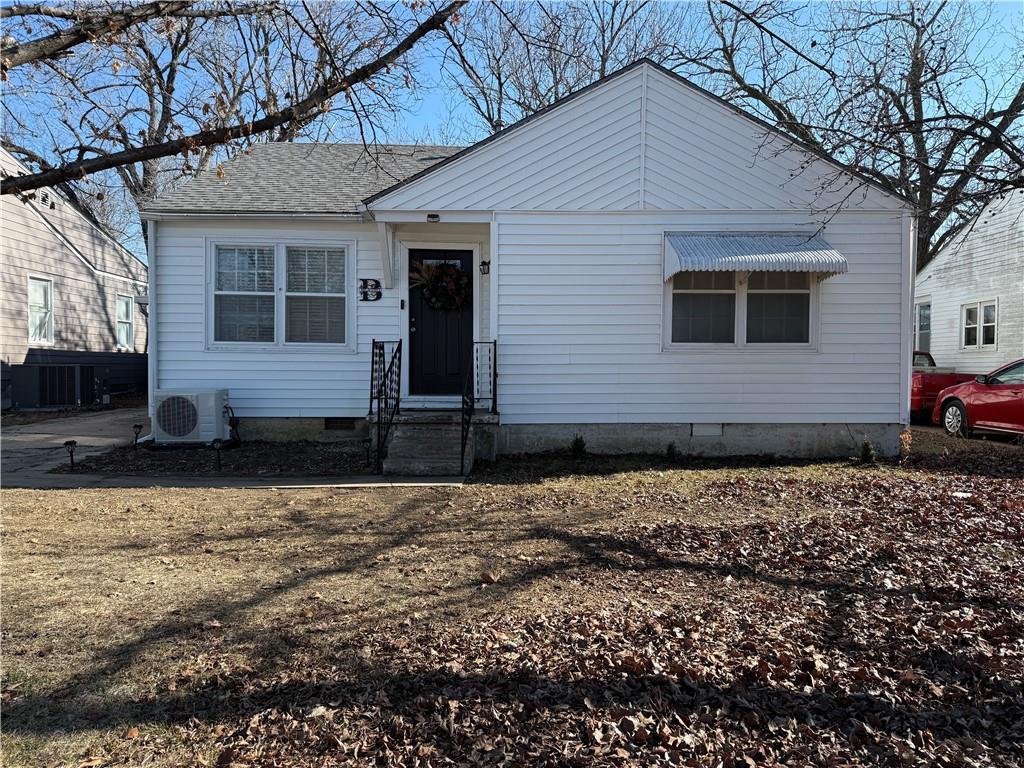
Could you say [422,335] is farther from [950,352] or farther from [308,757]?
[950,352]

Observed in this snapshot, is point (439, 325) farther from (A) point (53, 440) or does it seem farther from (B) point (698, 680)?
(B) point (698, 680)

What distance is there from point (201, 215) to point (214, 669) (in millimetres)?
8181

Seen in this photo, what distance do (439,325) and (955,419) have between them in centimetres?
958

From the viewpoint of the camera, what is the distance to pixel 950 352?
18.7m

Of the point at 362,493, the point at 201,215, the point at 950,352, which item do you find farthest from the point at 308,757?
the point at 950,352

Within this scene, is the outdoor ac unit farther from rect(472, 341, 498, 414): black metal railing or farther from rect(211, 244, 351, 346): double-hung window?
rect(472, 341, 498, 414): black metal railing

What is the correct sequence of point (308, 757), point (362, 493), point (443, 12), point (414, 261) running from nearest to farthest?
Answer: point (308, 757) < point (443, 12) < point (362, 493) < point (414, 261)

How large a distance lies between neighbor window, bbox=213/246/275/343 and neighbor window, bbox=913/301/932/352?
718 inches

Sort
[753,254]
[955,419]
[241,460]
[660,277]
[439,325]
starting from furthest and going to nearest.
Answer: [955,419], [439,325], [660,277], [241,460], [753,254]

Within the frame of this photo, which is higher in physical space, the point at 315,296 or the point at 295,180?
the point at 295,180

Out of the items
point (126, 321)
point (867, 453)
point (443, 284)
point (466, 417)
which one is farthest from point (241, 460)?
point (126, 321)

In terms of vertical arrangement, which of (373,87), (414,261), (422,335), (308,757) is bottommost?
(308,757)

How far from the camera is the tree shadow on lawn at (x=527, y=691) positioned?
277 cm

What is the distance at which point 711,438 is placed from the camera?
9.51 meters
